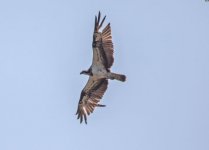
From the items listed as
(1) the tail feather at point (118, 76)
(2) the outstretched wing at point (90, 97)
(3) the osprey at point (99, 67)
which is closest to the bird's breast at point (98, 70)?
(3) the osprey at point (99, 67)

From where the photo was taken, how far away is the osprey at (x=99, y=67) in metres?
28.6

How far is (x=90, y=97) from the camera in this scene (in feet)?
100

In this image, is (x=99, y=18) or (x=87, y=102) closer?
(x=99, y=18)

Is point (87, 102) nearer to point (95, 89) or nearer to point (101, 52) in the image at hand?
point (95, 89)

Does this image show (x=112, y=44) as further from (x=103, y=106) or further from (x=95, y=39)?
(x=103, y=106)

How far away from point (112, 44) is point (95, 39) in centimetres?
81

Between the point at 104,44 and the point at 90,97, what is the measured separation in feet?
10.3

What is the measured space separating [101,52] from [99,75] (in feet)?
3.75

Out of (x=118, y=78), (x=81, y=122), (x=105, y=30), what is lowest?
(x=81, y=122)

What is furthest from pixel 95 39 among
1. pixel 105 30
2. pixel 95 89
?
pixel 95 89

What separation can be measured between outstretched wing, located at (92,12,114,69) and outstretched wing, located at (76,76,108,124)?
1.53 m

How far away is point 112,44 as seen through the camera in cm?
2862

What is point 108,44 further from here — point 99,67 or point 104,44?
point 99,67

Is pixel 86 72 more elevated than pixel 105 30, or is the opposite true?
pixel 105 30
